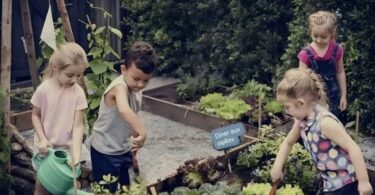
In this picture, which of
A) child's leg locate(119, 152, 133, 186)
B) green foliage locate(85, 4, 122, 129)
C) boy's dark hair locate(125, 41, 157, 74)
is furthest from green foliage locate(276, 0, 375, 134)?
boy's dark hair locate(125, 41, 157, 74)

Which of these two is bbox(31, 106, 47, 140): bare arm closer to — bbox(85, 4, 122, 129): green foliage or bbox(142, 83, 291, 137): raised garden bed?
bbox(85, 4, 122, 129): green foliage

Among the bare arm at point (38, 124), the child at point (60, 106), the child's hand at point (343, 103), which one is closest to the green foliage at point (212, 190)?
the child at point (60, 106)

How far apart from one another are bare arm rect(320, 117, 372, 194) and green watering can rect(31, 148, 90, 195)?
5.36 feet

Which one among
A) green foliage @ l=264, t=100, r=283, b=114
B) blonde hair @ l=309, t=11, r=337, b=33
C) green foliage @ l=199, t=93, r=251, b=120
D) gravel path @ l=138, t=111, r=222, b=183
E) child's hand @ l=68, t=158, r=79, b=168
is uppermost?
blonde hair @ l=309, t=11, r=337, b=33

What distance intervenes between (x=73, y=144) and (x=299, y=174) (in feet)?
5.96

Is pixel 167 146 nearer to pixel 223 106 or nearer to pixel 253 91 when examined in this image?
pixel 223 106

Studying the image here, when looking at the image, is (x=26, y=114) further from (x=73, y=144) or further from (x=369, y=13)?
(x=369, y=13)

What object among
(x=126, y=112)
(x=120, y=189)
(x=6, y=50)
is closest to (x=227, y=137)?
(x=120, y=189)

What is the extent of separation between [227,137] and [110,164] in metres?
0.94

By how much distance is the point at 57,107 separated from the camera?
468 centimetres

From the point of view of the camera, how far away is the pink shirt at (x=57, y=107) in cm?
468

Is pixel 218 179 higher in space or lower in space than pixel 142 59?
lower

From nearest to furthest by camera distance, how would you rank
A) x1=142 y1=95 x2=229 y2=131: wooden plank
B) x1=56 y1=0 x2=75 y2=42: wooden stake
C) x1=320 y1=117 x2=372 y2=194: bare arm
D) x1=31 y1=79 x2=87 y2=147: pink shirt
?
1. x1=320 y1=117 x2=372 y2=194: bare arm
2. x1=31 y1=79 x2=87 y2=147: pink shirt
3. x1=56 y1=0 x2=75 y2=42: wooden stake
4. x1=142 y1=95 x2=229 y2=131: wooden plank

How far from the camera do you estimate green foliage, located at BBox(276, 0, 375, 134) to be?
6.66 metres
